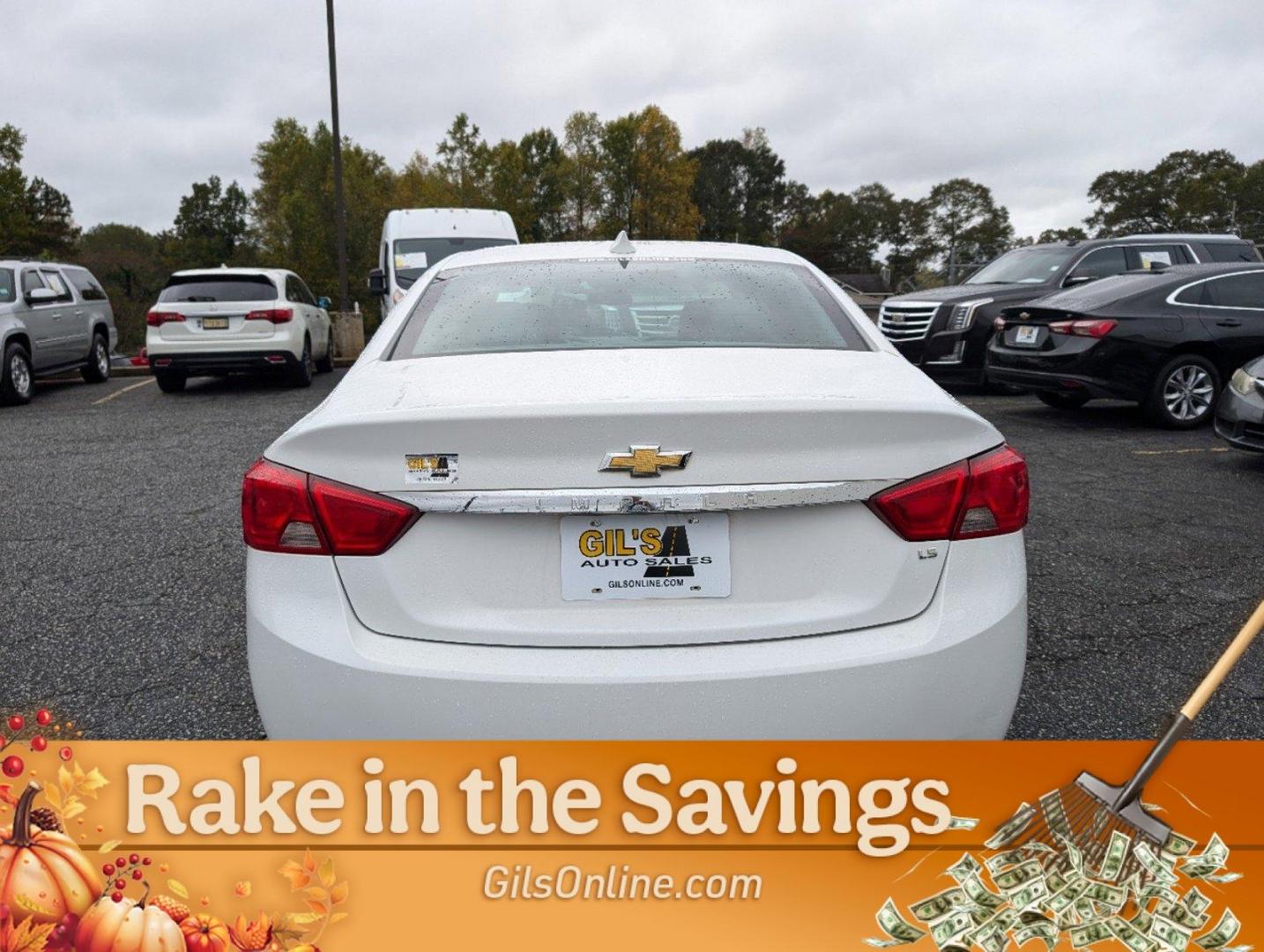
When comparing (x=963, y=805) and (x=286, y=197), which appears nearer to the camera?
(x=963, y=805)

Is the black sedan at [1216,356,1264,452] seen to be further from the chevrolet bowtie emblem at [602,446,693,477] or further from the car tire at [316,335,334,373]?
the car tire at [316,335,334,373]

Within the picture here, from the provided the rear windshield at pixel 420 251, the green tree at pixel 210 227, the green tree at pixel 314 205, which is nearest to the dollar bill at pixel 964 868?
the rear windshield at pixel 420 251

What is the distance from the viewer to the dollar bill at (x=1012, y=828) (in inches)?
76.9

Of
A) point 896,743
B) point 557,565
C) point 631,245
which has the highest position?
point 631,245

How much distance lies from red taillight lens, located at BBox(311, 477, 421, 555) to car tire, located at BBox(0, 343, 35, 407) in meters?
12.4

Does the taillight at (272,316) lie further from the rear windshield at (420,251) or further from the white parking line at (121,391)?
the rear windshield at (420,251)

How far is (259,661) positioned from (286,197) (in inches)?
2583

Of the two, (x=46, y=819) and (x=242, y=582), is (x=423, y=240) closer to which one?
(x=242, y=582)

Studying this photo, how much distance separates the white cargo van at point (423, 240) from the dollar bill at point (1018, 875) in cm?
1610

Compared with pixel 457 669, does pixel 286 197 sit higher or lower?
higher

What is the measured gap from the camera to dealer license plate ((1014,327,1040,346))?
1025cm

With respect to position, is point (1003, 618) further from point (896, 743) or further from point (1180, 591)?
point (1180, 591)

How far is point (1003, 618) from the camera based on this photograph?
216cm

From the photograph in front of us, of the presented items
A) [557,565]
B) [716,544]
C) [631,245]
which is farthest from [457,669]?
[631,245]
